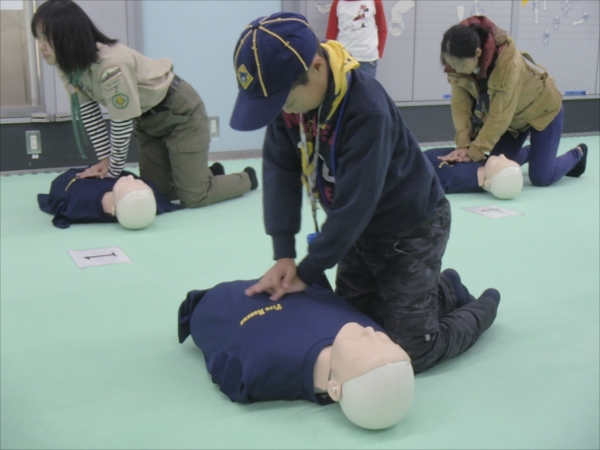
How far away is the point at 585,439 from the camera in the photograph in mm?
1620

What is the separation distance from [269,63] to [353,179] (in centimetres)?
34

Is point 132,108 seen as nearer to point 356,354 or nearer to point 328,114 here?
point 328,114

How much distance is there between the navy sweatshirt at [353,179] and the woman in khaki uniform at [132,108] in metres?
1.65

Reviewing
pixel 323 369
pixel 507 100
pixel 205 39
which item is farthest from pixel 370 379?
pixel 205 39

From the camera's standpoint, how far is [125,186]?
3.35 meters

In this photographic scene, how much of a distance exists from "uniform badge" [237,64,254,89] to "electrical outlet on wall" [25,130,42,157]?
3.58 m

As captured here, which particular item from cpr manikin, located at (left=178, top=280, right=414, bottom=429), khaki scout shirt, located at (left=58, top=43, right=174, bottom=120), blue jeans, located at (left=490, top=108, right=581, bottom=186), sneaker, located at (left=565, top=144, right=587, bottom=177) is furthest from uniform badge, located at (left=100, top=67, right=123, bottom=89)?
sneaker, located at (left=565, top=144, right=587, bottom=177)

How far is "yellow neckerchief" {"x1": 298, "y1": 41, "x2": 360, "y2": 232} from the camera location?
66.2 inches

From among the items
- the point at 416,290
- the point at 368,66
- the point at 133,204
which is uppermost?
the point at 368,66

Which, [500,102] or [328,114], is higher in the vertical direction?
[328,114]

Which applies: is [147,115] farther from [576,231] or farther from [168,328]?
[576,231]

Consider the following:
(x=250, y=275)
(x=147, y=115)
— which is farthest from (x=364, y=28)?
(x=250, y=275)

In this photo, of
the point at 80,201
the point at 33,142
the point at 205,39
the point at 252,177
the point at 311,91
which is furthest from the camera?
the point at 205,39

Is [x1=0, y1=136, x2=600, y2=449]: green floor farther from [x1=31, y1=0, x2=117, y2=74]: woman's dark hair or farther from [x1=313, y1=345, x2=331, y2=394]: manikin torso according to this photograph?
[x1=31, y1=0, x2=117, y2=74]: woman's dark hair
